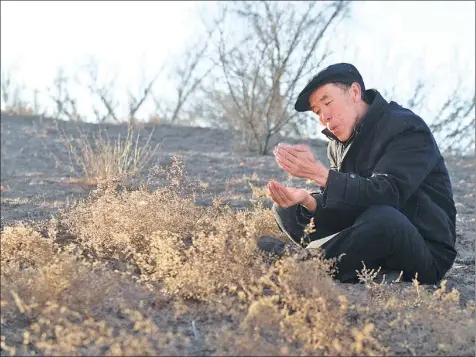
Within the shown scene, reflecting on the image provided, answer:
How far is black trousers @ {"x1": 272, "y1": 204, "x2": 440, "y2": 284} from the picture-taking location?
3.14 metres

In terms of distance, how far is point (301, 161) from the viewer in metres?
3.16

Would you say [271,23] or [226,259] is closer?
[226,259]

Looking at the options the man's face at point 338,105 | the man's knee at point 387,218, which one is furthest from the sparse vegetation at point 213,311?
the man's face at point 338,105

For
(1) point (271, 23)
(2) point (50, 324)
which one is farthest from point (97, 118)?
(2) point (50, 324)

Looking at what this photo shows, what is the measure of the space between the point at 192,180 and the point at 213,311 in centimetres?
417

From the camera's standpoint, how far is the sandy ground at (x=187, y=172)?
17.2 ft

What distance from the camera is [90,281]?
9.19ft

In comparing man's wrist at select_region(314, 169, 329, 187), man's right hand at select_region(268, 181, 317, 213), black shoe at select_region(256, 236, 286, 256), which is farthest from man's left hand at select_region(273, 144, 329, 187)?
black shoe at select_region(256, 236, 286, 256)

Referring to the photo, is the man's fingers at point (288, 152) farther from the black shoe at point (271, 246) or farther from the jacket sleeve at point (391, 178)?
the black shoe at point (271, 246)

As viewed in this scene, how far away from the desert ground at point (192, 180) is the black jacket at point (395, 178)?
34cm

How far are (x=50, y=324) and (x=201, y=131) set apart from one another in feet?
28.1

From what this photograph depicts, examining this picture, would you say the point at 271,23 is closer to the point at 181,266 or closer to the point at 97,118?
the point at 97,118

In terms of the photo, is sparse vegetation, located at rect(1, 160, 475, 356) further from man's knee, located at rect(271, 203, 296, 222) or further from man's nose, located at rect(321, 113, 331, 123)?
man's nose, located at rect(321, 113, 331, 123)

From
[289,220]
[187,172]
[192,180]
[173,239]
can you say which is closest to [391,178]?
[289,220]
